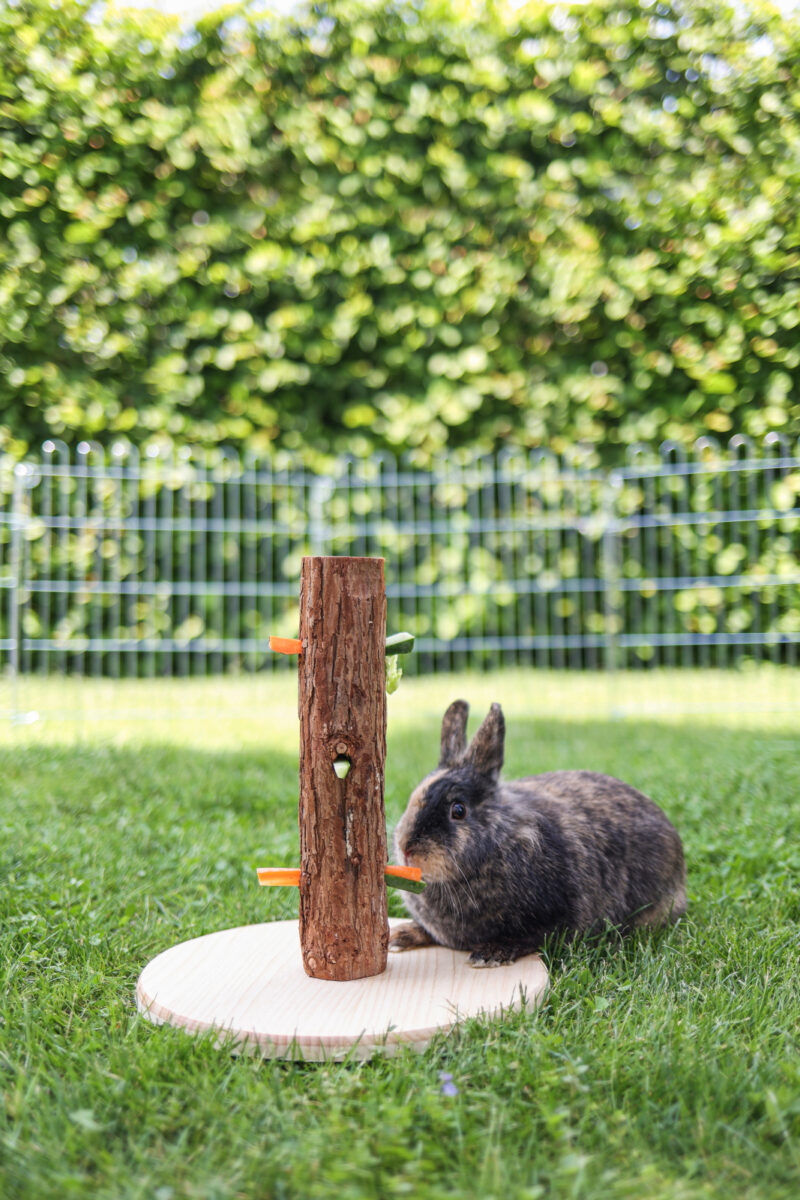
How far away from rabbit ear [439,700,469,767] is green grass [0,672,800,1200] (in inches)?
21.1

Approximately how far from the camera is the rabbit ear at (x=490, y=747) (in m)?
2.19

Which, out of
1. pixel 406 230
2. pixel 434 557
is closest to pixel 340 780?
pixel 434 557

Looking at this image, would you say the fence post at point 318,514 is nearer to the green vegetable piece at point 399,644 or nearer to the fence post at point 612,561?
the fence post at point 612,561

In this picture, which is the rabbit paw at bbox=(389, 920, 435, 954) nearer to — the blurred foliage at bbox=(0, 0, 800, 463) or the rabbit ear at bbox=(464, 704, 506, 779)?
the rabbit ear at bbox=(464, 704, 506, 779)

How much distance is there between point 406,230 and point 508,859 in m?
6.56

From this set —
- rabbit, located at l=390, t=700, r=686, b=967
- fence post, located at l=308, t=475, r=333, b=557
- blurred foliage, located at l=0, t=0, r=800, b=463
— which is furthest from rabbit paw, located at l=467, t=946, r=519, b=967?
blurred foliage, located at l=0, t=0, r=800, b=463

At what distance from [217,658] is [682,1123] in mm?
6487

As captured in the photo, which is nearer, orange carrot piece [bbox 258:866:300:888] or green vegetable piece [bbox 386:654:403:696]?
orange carrot piece [bbox 258:866:300:888]

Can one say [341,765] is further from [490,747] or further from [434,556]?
[434,556]

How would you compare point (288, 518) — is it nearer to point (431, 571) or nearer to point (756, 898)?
point (431, 571)

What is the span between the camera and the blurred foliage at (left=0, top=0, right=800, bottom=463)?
23.3 feet

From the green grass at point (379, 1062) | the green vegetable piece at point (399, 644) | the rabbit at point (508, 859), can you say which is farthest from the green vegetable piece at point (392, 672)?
the green grass at point (379, 1062)

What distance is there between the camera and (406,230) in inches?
297

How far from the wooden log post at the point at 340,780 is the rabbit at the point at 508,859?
0.53ft
